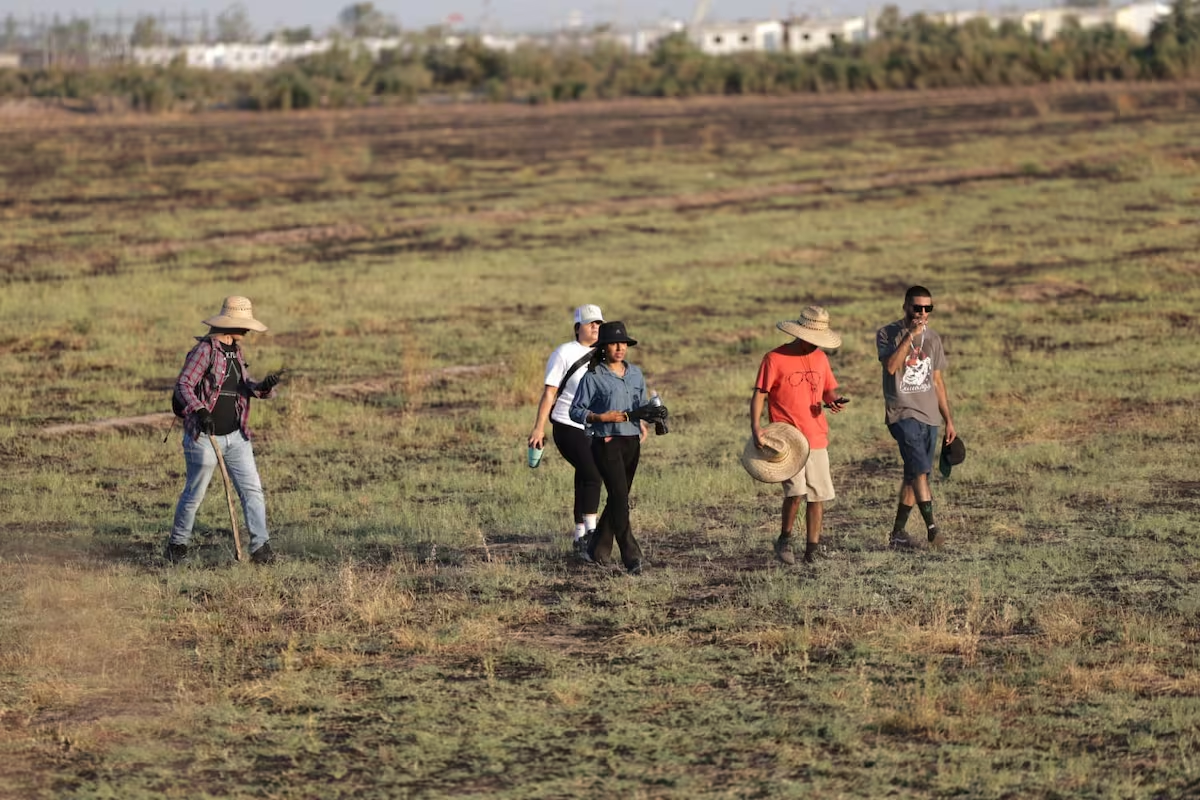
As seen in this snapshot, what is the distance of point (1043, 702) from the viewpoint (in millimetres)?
8688

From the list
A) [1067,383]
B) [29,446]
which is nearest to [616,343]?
[29,446]

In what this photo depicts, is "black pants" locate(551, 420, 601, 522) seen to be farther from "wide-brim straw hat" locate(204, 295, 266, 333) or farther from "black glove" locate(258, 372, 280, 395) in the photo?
"wide-brim straw hat" locate(204, 295, 266, 333)

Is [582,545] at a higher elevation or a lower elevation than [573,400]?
lower

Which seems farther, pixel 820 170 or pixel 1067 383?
pixel 820 170

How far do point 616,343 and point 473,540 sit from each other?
2.35 metres

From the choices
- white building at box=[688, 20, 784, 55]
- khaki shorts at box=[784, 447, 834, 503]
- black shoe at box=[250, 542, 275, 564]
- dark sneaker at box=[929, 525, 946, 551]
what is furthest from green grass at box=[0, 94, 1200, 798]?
white building at box=[688, 20, 784, 55]

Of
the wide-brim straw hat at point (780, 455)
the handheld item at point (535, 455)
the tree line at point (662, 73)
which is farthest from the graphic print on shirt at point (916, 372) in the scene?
the tree line at point (662, 73)

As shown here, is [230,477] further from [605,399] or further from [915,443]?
[915,443]

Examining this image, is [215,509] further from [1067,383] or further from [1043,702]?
[1067,383]

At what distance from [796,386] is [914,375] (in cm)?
88

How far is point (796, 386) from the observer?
430 inches

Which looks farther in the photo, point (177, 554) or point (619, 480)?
point (177, 554)

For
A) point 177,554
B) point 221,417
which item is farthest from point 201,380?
point 177,554

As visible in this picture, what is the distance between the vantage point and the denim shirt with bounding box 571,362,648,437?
10656 millimetres
